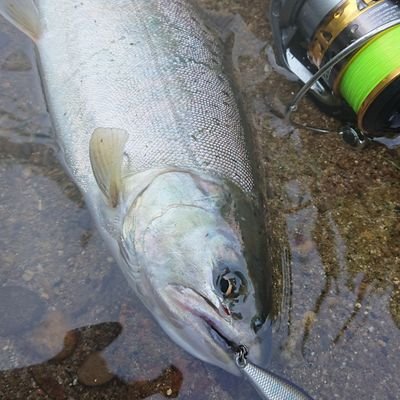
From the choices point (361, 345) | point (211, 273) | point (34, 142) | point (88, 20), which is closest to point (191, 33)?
point (88, 20)

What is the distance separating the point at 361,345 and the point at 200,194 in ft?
2.74

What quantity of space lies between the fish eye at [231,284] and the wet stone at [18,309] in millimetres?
723

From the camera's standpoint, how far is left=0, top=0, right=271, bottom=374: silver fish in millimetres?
1932

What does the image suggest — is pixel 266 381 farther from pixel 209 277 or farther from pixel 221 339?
pixel 209 277

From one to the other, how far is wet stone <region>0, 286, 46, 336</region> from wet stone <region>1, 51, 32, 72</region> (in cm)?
111

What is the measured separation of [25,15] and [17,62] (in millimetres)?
271

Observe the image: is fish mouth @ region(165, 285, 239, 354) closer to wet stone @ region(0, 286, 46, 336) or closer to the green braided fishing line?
wet stone @ region(0, 286, 46, 336)

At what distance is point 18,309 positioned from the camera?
2.15 meters

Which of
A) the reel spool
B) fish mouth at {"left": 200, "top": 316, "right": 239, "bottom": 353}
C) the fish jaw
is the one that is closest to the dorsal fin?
the reel spool

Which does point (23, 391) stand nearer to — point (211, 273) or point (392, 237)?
point (211, 273)

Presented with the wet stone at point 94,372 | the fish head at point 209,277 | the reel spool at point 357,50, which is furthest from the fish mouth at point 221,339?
the reel spool at point 357,50

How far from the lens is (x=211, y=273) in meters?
1.92

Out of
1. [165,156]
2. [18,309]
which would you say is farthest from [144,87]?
[18,309]

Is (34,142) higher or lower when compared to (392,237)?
lower
